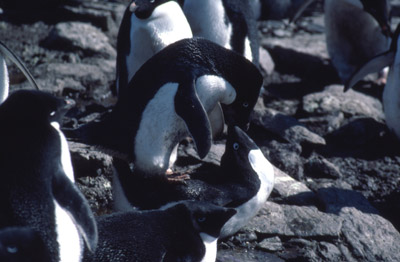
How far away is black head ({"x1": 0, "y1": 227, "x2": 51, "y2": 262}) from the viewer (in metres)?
2.63

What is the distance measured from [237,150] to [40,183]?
156 cm

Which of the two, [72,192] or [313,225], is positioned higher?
[72,192]

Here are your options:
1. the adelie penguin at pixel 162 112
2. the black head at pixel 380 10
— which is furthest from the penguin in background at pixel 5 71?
the black head at pixel 380 10

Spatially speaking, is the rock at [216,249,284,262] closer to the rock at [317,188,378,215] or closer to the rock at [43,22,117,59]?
the rock at [317,188,378,215]

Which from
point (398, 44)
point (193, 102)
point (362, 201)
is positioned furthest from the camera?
point (398, 44)

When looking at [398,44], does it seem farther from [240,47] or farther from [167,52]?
[167,52]

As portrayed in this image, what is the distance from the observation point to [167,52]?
4184 millimetres

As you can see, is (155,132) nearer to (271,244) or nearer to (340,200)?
(271,244)

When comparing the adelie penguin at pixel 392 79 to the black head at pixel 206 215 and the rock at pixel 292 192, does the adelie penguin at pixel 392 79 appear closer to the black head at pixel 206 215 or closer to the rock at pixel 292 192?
the rock at pixel 292 192

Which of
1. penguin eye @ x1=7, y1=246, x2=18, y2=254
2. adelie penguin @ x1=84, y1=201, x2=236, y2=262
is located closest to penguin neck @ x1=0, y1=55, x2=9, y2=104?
adelie penguin @ x1=84, y1=201, x2=236, y2=262

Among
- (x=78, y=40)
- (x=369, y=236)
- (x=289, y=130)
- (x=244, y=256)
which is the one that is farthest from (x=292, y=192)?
(x=78, y=40)

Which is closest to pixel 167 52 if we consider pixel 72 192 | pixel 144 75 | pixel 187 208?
pixel 144 75

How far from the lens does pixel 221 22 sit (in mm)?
5711

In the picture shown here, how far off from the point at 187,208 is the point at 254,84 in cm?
141
